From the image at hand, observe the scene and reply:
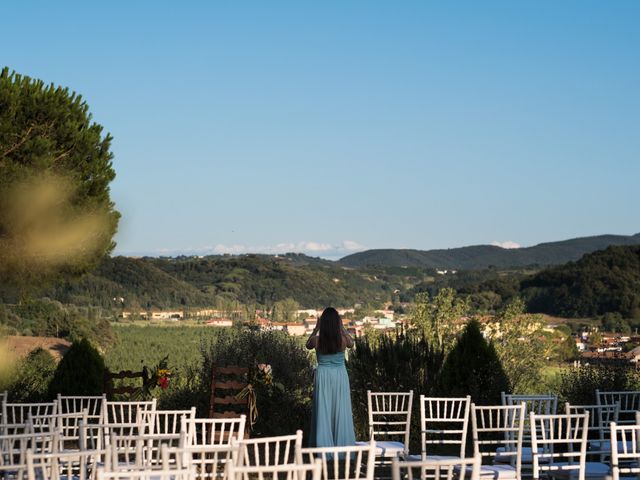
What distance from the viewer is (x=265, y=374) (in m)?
11.2

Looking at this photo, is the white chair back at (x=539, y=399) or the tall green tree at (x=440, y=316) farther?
the tall green tree at (x=440, y=316)

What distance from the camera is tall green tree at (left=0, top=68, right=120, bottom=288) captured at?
1520cm

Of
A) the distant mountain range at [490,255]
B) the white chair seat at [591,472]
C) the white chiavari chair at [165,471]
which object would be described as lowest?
the white chair seat at [591,472]

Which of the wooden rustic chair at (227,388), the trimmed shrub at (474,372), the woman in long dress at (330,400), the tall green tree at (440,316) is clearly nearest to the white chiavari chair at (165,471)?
the woman in long dress at (330,400)

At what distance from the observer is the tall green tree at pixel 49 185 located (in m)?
15.2

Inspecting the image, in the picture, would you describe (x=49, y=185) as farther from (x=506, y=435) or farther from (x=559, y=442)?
(x=559, y=442)

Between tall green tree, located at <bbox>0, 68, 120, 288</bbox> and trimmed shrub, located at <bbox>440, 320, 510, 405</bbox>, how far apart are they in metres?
7.32

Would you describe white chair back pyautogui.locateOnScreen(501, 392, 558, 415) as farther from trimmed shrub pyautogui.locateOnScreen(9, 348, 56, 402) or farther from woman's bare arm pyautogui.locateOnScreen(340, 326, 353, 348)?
trimmed shrub pyautogui.locateOnScreen(9, 348, 56, 402)

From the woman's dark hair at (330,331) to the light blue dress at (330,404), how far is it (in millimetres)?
175

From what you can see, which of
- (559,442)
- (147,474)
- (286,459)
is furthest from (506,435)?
(147,474)

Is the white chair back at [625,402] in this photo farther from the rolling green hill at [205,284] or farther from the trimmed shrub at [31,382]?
the rolling green hill at [205,284]

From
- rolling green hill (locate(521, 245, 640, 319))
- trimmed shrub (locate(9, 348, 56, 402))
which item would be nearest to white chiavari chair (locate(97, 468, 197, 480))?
trimmed shrub (locate(9, 348, 56, 402))

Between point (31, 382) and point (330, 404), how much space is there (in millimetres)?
6446

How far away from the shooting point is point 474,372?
38.1 ft
